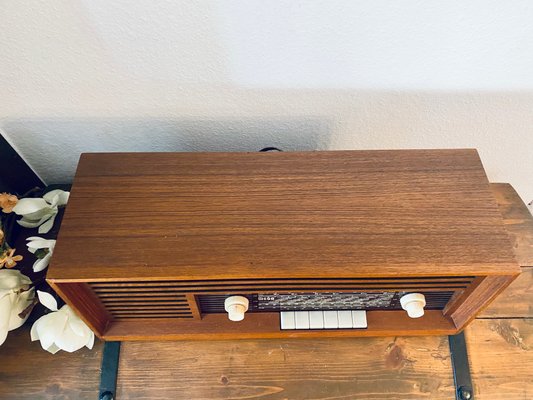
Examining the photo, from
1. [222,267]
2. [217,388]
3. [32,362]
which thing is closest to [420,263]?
[222,267]

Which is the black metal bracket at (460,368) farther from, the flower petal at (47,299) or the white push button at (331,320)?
the flower petal at (47,299)

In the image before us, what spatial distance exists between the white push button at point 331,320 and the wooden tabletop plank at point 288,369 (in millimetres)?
48

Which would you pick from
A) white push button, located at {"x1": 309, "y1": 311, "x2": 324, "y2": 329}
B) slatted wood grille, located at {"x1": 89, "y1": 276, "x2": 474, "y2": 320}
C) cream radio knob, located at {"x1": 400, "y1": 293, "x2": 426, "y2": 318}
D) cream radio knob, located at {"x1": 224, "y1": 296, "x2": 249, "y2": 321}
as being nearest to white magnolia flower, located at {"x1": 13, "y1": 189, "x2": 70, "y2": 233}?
slatted wood grille, located at {"x1": 89, "y1": 276, "x2": 474, "y2": 320}

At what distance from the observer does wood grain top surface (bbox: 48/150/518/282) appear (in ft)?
2.08

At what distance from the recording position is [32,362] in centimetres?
78

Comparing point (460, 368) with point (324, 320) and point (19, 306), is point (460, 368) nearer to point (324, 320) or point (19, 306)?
point (324, 320)

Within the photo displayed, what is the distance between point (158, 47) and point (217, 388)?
1.74ft

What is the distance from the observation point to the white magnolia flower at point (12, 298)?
720mm

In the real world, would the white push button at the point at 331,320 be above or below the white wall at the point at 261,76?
below

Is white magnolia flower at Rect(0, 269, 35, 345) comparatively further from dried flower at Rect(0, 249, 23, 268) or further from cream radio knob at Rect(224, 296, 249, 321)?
cream radio knob at Rect(224, 296, 249, 321)

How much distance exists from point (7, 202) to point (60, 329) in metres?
0.23

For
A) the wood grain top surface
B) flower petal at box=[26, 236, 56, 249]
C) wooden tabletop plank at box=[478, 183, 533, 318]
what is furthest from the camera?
wooden tabletop plank at box=[478, 183, 533, 318]

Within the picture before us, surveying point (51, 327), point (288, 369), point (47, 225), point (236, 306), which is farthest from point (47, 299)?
point (288, 369)

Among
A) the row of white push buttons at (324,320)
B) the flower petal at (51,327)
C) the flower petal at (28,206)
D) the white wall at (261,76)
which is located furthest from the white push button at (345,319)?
the flower petal at (28,206)
